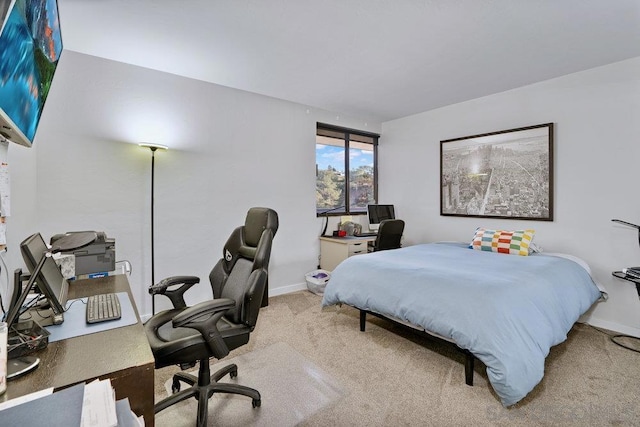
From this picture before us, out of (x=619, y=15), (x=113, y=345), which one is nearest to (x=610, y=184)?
(x=619, y=15)

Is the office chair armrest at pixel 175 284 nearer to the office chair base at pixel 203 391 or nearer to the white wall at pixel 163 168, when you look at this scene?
the office chair base at pixel 203 391

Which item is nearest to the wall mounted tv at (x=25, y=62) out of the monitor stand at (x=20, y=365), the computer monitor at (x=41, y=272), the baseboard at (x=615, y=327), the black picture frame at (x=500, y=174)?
the computer monitor at (x=41, y=272)

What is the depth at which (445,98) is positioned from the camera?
151 inches

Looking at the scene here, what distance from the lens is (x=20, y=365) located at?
90cm

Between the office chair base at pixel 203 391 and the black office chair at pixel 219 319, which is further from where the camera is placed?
the office chair base at pixel 203 391

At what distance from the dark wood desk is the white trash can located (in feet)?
9.46

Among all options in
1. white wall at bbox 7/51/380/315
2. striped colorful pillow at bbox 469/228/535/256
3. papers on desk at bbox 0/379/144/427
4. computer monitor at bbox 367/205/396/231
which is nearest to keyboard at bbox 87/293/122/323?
papers on desk at bbox 0/379/144/427

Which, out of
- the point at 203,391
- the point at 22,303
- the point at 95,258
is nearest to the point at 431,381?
the point at 203,391

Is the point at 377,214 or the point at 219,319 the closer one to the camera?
the point at 219,319

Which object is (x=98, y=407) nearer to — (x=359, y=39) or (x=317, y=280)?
(x=359, y=39)

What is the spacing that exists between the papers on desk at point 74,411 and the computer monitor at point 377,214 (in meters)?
4.02

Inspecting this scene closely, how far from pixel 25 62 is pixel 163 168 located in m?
2.09

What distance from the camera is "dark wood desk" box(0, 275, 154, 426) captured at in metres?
0.84

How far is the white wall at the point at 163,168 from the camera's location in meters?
2.59
